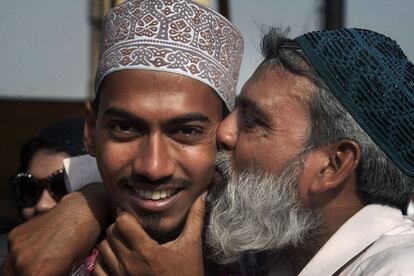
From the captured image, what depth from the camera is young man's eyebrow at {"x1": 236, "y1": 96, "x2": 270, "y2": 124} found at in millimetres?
2711

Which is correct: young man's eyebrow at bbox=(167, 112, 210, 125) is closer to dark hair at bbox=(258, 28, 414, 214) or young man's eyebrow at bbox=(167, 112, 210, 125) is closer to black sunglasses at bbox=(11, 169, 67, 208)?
dark hair at bbox=(258, 28, 414, 214)

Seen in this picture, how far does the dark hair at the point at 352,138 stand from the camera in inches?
103

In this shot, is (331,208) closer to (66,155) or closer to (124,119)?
(124,119)

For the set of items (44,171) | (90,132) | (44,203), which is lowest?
(44,203)

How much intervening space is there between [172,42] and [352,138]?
772mm

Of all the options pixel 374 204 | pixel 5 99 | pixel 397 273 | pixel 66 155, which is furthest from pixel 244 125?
pixel 5 99

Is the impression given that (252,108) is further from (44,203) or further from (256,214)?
(44,203)

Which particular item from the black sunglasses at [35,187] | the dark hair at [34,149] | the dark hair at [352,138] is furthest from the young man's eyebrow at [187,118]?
the dark hair at [34,149]

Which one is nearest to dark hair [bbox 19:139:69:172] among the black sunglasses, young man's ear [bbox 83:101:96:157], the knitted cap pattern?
the black sunglasses

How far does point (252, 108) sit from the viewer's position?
Result: 2.75 m

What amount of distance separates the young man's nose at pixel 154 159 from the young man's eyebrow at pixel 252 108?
38 centimetres

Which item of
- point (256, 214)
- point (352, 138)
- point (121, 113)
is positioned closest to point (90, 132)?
point (121, 113)

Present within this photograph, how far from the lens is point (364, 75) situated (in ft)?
8.50

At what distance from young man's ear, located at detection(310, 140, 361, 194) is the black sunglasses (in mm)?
1684
